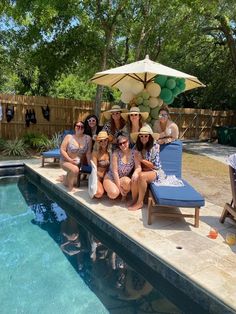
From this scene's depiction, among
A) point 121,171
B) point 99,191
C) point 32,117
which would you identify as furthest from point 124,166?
→ point 32,117

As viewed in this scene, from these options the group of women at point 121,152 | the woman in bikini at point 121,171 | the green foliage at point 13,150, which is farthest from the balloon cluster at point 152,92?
the green foliage at point 13,150

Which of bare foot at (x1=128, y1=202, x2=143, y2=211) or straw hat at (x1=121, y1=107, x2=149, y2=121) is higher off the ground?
straw hat at (x1=121, y1=107, x2=149, y2=121)

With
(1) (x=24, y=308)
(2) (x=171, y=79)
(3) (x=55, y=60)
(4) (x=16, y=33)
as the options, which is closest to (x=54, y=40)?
(3) (x=55, y=60)

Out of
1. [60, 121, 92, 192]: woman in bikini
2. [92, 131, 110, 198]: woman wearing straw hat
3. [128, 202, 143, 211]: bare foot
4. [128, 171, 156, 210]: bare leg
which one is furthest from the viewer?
[60, 121, 92, 192]: woman in bikini

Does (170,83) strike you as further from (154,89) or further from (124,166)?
(124,166)

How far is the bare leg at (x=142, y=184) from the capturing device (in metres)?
4.61

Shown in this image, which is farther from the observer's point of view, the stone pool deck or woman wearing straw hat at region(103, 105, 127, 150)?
woman wearing straw hat at region(103, 105, 127, 150)

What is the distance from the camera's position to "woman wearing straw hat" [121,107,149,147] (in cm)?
529

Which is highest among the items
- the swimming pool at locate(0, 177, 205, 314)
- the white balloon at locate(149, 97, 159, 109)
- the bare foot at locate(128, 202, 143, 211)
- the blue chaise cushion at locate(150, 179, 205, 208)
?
the white balloon at locate(149, 97, 159, 109)

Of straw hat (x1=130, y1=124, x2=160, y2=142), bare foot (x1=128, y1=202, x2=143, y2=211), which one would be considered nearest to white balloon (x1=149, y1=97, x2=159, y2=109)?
straw hat (x1=130, y1=124, x2=160, y2=142)

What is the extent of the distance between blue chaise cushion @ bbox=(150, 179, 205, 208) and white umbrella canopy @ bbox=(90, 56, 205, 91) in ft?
6.53

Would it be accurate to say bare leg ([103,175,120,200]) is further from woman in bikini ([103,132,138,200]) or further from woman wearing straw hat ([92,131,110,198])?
woman wearing straw hat ([92,131,110,198])

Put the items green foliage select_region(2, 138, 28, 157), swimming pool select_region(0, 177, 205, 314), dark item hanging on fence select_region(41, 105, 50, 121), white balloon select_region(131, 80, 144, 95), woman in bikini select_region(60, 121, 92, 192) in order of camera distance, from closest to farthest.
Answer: swimming pool select_region(0, 177, 205, 314)
woman in bikini select_region(60, 121, 92, 192)
white balloon select_region(131, 80, 144, 95)
green foliage select_region(2, 138, 28, 157)
dark item hanging on fence select_region(41, 105, 50, 121)

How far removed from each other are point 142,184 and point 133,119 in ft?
3.95
